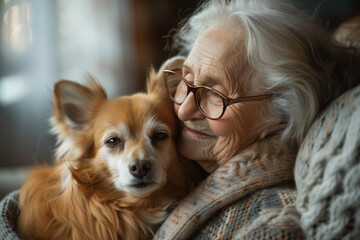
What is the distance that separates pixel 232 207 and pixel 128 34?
13.5ft

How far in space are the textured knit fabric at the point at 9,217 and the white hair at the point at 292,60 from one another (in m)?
1.06

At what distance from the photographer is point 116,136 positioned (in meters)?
1.33

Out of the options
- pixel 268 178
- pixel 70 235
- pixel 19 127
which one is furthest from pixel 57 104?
pixel 19 127

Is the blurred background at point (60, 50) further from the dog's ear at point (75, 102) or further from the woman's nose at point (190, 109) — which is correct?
the woman's nose at point (190, 109)

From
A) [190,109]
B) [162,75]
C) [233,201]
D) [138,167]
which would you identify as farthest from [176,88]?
[233,201]

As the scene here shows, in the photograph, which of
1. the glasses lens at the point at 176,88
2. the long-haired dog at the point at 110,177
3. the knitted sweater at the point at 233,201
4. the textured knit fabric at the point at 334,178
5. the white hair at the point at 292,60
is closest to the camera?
the textured knit fabric at the point at 334,178

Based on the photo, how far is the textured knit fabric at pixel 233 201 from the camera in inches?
41.0

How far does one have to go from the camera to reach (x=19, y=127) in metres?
4.43

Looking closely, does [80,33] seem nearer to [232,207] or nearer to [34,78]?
[34,78]

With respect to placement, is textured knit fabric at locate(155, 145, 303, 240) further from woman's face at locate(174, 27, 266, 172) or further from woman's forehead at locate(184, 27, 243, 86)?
woman's forehead at locate(184, 27, 243, 86)

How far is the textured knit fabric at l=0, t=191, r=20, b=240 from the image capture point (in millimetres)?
1222

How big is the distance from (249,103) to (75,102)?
2.47ft

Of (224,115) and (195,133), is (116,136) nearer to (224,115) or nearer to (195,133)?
(195,133)

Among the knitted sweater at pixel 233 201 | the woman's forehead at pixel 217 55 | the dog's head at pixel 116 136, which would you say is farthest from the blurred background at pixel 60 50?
the knitted sweater at pixel 233 201
